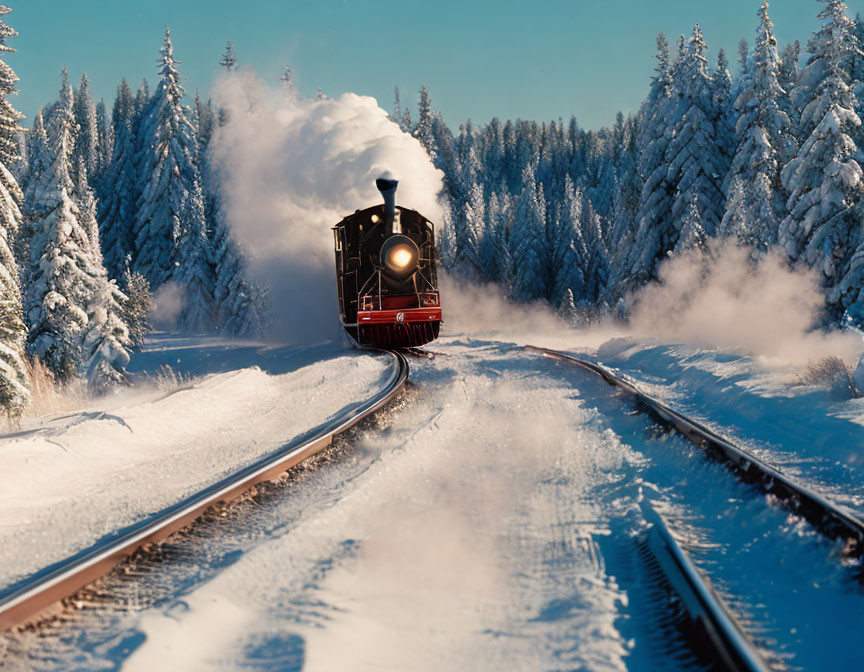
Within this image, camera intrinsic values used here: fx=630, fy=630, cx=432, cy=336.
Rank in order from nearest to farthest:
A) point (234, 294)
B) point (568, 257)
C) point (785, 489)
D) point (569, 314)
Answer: point (785, 489) → point (234, 294) → point (569, 314) → point (568, 257)

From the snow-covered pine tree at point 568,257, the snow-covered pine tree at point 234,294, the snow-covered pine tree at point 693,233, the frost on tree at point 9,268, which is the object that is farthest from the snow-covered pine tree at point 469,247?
the frost on tree at point 9,268

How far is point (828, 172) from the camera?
18438 mm

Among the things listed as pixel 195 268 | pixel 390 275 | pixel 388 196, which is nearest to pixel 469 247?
pixel 195 268

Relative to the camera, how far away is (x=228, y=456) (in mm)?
6566

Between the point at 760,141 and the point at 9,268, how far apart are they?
1043 inches

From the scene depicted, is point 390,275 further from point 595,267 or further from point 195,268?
point 595,267

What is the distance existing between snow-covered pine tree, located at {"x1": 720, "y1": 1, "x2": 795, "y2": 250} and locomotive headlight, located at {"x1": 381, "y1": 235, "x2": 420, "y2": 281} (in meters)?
13.8

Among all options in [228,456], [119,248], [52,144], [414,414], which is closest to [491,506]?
[228,456]

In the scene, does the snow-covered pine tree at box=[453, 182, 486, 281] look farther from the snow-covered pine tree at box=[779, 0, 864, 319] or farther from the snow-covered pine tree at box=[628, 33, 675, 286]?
the snow-covered pine tree at box=[779, 0, 864, 319]

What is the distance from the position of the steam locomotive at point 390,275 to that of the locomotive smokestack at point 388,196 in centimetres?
3

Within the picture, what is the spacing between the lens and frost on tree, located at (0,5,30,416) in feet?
41.6

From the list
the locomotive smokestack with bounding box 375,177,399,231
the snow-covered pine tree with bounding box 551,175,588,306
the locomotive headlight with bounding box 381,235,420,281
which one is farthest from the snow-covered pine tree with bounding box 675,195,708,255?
the snow-covered pine tree with bounding box 551,175,588,306

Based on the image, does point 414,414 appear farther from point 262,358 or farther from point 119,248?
point 119,248

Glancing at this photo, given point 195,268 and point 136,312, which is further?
point 195,268
